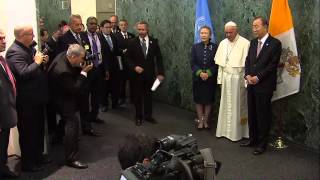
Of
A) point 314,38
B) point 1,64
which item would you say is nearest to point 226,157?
point 314,38

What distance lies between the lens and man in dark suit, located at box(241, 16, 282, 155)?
158 inches

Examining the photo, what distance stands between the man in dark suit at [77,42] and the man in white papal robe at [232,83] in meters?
1.55

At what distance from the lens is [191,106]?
598 cm

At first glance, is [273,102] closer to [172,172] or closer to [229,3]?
[229,3]

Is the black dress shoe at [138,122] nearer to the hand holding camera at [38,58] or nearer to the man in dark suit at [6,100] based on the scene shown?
the hand holding camera at [38,58]

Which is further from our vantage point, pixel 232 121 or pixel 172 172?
pixel 232 121

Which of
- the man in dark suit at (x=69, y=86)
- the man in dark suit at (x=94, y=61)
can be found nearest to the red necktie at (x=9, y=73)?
the man in dark suit at (x=69, y=86)

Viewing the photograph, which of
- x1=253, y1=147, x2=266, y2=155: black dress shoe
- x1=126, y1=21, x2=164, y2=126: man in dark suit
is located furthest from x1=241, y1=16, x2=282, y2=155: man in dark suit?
x1=126, y1=21, x2=164, y2=126: man in dark suit

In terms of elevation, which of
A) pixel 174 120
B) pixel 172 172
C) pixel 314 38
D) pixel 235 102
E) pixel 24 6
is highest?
pixel 24 6

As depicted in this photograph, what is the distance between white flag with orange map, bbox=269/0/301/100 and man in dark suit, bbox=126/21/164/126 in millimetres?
1586

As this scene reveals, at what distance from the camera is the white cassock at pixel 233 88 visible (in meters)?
4.47

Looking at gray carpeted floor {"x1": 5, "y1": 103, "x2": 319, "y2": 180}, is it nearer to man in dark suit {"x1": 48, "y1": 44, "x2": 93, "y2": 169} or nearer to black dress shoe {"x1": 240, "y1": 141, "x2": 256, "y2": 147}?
black dress shoe {"x1": 240, "y1": 141, "x2": 256, "y2": 147}

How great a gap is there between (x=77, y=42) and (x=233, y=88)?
1.88 metres

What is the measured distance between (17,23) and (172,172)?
279 centimetres
